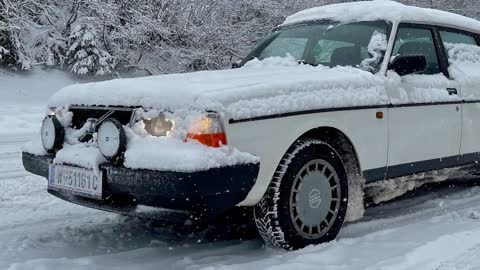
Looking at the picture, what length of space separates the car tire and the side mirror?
981 mm

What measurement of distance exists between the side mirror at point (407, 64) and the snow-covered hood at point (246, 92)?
0.77ft

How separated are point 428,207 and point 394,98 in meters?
1.26

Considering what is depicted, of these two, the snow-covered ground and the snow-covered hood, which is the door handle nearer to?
the snow-covered hood

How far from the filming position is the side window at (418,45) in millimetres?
4828

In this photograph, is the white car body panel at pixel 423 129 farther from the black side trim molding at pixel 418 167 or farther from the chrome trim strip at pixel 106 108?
the chrome trim strip at pixel 106 108

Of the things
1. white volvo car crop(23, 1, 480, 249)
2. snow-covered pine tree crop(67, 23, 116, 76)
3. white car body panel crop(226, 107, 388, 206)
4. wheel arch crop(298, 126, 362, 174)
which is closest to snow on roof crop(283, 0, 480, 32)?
white volvo car crop(23, 1, 480, 249)

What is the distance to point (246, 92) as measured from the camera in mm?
3516

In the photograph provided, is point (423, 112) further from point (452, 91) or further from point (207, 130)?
point (207, 130)

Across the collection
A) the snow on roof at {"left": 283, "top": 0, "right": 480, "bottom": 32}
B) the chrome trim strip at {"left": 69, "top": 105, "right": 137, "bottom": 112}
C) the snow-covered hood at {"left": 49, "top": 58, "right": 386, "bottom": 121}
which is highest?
the snow on roof at {"left": 283, "top": 0, "right": 480, "bottom": 32}

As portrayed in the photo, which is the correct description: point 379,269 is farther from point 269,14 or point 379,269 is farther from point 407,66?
point 269,14

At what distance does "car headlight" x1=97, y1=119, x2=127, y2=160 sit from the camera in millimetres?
3436

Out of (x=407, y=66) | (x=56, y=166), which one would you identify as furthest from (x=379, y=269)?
(x=56, y=166)

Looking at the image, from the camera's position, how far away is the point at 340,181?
4055 millimetres

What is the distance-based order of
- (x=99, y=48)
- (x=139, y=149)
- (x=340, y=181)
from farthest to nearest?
(x=99, y=48)
(x=340, y=181)
(x=139, y=149)
